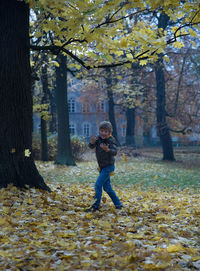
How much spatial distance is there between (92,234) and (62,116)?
37.2 ft

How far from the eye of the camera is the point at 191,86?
76.2ft

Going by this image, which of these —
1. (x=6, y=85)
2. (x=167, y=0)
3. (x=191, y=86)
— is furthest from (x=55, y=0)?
(x=191, y=86)

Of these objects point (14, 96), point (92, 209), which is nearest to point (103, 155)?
point (92, 209)

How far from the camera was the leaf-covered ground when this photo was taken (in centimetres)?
300

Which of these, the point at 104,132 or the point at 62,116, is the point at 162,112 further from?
the point at 104,132

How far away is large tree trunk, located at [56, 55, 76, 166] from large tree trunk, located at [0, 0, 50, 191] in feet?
29.2

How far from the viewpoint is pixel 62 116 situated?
587 inches

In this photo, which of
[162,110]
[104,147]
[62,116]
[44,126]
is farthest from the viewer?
[162,110]

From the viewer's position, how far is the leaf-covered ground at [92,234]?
300 centimetres

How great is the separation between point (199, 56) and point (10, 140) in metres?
A: 16.9

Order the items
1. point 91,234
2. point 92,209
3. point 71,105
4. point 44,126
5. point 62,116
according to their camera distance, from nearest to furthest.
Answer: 1. point 91,234
2. point 92,209
3. point 62,116
4. point 44,126
5. point 71,105

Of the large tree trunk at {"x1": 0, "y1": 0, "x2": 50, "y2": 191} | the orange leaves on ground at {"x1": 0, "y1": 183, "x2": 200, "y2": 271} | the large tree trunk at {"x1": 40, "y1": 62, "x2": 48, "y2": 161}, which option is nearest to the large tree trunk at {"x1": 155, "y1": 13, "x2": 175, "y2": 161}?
the large tree trunk at {"x1": 40, "y1": 62, "x2": 48, "y2": 161}

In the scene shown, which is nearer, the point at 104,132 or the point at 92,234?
the point at 92,234

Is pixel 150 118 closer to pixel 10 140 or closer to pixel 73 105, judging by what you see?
pixel 73 105
